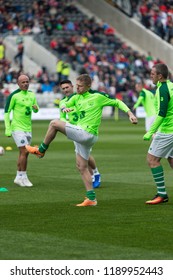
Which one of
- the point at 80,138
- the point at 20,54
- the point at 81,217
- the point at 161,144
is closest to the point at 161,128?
the point at 161,144

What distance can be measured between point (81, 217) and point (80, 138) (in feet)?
5.21

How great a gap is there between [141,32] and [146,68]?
4.24 m

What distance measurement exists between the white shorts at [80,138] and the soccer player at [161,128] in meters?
0.94

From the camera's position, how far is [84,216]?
47.3 feet

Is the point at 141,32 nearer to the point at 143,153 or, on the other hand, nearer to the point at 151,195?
the point at 143,153

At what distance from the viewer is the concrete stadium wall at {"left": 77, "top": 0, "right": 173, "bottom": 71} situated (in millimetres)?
63656

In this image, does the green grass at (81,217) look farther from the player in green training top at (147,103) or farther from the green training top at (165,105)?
the player in green training top at (147,103)

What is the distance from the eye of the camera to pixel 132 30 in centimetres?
6438

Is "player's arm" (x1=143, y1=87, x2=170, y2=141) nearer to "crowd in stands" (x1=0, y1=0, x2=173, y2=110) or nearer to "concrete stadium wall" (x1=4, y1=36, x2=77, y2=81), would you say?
"crowd in stands" (x1=0, y1=0, x2=173, y2=110)

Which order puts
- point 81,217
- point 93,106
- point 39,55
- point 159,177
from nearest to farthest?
1. point 81,217
2. point 93,106
3. point 159,177
4. point 39,55

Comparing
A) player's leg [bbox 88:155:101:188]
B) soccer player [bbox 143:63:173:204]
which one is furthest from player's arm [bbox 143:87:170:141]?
player's leg [bbox 88:155:101:188]

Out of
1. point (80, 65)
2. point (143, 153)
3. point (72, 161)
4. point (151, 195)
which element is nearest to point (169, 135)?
point (151, 195)

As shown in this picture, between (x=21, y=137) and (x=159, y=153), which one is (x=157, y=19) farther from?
(x=159, y=153)

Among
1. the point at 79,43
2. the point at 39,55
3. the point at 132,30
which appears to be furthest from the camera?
the point at 132,30
